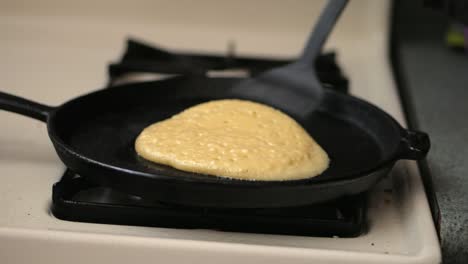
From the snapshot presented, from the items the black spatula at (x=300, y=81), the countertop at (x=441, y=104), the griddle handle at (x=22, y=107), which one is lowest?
the countertop at (x=441, y=104)

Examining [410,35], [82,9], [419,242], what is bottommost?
[410,35]

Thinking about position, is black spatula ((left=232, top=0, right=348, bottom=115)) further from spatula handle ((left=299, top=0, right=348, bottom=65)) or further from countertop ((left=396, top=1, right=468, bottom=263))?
countertop ((left=396, top=1, right=468, bottom=263))

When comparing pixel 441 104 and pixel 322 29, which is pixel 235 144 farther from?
pixel 441 104

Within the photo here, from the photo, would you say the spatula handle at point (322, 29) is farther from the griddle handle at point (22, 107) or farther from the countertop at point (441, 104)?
the griddle handle at point (22, 107)

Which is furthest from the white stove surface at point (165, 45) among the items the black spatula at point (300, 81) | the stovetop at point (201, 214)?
the black spatula at point (300, 81)

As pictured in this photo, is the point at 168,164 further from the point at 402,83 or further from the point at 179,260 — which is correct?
the point at 402,83

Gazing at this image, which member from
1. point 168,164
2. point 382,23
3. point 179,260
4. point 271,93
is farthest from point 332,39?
point 179,260

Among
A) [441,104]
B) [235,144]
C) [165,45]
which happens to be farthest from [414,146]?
[165,45]
